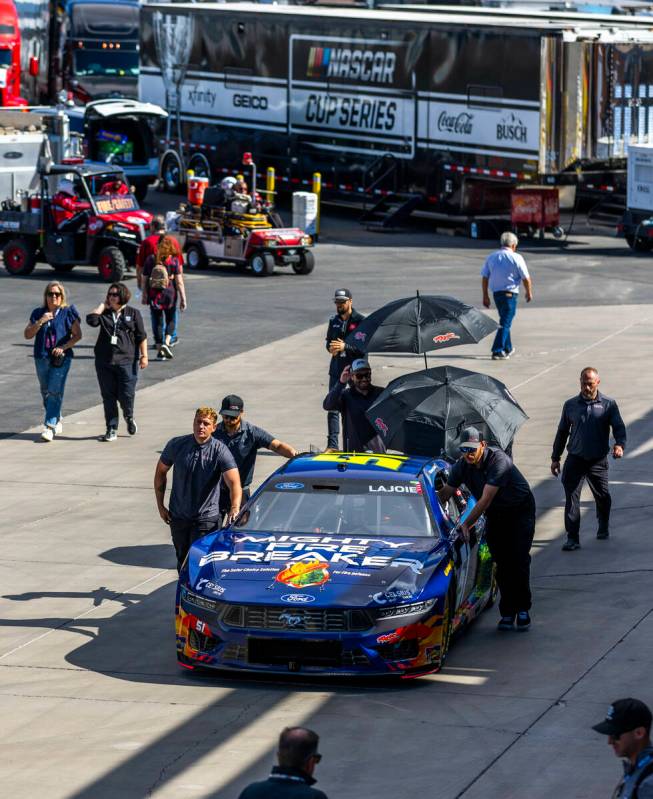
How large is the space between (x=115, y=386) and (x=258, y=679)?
26.8 ft

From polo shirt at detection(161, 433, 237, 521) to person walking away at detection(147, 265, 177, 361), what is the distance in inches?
418

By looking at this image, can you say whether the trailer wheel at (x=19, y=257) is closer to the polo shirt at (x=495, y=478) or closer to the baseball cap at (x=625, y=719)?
the polo shirt at (x=495, y=478)

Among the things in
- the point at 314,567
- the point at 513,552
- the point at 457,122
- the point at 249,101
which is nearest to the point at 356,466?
the point at 513,552

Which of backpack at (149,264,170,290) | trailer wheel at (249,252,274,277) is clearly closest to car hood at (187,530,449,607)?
backpack at (149,264,170,290)

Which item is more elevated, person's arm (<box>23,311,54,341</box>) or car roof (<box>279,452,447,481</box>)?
person's arm (<box>23,311,54,341</box>)

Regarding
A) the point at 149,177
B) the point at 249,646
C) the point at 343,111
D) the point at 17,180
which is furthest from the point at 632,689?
the point at 149,177

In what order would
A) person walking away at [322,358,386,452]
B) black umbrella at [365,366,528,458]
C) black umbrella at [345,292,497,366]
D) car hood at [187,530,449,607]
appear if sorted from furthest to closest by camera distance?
black umbrella at [345,292,497,366]
person walking away at [322,358,386,452]
black umbrella at [365,366,528,458]
car hood at [187,530,449,607]

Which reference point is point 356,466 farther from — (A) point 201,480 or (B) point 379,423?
(B) point 379,423

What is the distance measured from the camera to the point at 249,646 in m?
10.4

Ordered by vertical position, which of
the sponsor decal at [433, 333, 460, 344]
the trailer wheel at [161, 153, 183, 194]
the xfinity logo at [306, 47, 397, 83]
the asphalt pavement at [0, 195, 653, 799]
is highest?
the xfinity logo at [306, 47, 397, 83]

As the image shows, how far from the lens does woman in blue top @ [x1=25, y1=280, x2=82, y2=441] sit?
1802 centimetres

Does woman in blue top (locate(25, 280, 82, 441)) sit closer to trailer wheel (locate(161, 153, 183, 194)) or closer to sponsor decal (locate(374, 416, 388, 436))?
sponsor decal (locate(374, 416, 388, 436))

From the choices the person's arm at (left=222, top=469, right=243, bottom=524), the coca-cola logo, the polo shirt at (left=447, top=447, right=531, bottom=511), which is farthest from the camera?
the coca-cola logo

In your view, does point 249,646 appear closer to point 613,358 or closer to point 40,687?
point 40,687
